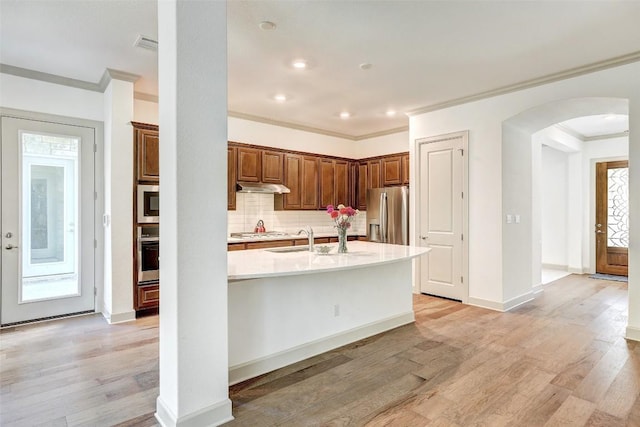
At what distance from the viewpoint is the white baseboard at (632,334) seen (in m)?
3.57

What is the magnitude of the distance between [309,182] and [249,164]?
47.0 inches

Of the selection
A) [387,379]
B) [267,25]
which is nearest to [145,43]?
[267,25]

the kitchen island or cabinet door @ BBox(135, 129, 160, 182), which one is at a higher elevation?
cabinet door @ BBox(135, 129, 160, 182)

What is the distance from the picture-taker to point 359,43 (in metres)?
3.32

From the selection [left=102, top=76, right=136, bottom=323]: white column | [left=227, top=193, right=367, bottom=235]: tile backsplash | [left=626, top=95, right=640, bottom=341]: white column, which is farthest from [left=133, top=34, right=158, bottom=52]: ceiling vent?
[left=626, top=95, right=640, bottom=341]: white column

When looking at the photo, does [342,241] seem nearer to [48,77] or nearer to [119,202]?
[119,202]

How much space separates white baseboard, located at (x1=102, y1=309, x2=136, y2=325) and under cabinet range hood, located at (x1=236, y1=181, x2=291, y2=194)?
2.15m

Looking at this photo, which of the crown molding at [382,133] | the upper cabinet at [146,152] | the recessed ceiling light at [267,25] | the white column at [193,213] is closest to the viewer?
the white column at [193,213]

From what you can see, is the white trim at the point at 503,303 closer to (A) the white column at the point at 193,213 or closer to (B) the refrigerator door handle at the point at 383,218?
(B) the refrigerator door handle at the point at 383,218

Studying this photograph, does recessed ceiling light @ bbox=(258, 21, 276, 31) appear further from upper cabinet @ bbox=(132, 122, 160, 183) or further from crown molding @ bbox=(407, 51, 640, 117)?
crown molding @ bbox=(407, 51, 640, 117)

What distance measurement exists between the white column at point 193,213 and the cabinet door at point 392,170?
14.4 ft

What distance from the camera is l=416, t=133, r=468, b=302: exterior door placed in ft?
16.5

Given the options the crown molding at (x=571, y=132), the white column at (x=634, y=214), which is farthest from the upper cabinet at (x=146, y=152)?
the crown molding at (x=571, y=132)

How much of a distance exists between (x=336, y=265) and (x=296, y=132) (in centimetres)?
418
